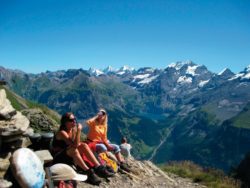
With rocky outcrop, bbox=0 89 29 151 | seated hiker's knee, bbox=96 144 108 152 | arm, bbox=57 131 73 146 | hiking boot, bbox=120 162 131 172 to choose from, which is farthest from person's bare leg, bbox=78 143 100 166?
hiking boot, bbox=120 162 131 172

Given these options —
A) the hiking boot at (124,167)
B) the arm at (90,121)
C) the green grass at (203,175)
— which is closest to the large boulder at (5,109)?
the arm at (90,121)

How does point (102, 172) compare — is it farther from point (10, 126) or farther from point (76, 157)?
point (10, 126)

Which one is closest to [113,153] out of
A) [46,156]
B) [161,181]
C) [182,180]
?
[161,181]

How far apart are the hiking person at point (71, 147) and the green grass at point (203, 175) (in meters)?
7.85

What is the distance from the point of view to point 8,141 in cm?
1162

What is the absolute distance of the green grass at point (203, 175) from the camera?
19781mm

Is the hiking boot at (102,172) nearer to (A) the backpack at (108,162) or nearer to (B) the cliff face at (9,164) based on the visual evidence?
(B) the cliff face at (9,164)

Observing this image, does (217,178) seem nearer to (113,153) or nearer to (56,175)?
(113,153)

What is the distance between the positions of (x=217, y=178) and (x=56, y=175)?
11.6 meters

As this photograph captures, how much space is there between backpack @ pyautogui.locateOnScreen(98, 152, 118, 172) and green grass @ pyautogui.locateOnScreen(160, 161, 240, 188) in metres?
5.51

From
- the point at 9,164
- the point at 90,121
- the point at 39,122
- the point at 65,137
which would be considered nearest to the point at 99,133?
the point at 90,121

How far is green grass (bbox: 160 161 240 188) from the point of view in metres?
19.8

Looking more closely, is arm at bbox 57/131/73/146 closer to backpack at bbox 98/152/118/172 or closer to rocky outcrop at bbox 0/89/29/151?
rocky outcrop at bbox 0/89/29/151

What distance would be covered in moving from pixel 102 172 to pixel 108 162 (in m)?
1.57
